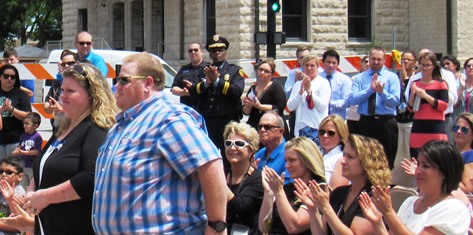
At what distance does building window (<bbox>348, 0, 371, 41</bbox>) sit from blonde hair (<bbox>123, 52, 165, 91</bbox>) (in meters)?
22.7

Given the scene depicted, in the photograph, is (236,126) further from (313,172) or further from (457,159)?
(457,159)

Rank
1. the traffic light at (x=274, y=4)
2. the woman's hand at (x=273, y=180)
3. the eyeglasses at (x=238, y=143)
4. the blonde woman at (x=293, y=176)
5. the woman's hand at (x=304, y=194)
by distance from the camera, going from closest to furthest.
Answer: the woman's hand at (x=304, y=194) < the woman's hand at (x=273, y=180) < the blonde woman at (x=293, y=176) < the eyeglasses at (x=238, y=143) < the traffic light at (x=274, y=4)

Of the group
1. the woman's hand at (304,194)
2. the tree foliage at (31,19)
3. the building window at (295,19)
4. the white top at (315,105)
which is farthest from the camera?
the tree foliage at (31,19)

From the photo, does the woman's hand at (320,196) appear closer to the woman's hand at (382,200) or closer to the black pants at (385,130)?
the woman's hand at (382,200)

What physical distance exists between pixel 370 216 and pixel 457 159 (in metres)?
0.76

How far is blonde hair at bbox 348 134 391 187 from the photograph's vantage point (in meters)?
6.02

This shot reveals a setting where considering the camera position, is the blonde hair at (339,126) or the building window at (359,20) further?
the building window at (359,20)

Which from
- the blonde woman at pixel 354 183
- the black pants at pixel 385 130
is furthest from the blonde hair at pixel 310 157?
the black pants at pixel 385 130

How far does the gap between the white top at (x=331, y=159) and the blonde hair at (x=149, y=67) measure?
10.5ft

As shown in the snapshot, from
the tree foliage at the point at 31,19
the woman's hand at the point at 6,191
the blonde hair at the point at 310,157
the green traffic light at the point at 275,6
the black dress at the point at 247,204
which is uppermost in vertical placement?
the tree foliage at the point at 31,19

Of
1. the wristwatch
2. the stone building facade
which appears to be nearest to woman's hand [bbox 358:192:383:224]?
the wristwatch

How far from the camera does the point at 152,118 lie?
4.65 m

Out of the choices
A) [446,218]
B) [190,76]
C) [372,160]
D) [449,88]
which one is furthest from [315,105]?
[446,218]

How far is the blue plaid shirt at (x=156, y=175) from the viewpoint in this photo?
4566 millimetres
